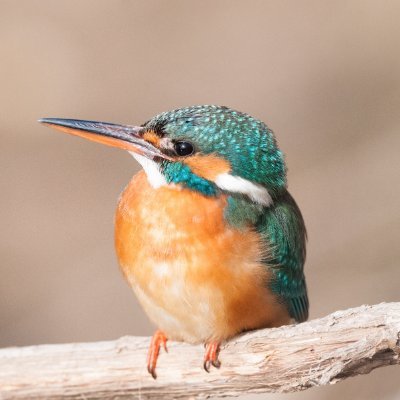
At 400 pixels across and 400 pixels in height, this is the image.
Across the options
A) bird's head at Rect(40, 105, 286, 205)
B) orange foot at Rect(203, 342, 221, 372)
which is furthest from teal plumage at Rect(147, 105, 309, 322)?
orange foot at Rect(203, 342, 221, 372)

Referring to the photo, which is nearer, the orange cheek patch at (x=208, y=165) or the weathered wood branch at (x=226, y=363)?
the weathered wood branch at (x=226, y=363)

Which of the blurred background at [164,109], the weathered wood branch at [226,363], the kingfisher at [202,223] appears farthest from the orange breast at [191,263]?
the blurred background at [164,109]

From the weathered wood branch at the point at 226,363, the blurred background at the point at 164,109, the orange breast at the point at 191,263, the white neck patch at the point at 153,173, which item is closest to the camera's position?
the weathered wood branch at the point at 226,363

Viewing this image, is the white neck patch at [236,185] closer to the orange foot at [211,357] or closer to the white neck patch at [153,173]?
the white neck patch at [153,173]

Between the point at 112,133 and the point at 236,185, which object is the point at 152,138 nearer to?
the point at 112,133

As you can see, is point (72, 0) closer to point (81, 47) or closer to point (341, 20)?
point (81, 47)

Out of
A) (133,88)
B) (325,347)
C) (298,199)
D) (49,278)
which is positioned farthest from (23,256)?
(325,347)

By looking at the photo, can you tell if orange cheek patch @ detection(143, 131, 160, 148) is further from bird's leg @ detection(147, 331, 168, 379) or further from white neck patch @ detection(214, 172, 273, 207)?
bird's leg @ detection(147, 331, 168, 379)
